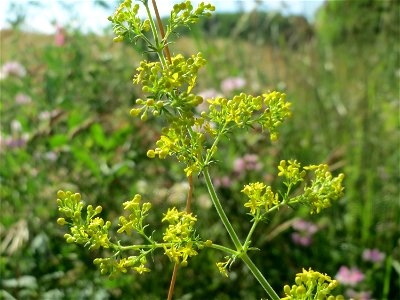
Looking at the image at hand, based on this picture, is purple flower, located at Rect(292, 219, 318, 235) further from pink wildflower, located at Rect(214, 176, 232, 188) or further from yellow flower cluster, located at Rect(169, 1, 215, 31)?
yellow flower cluster, located at Rect(169, 1, 215, 31)

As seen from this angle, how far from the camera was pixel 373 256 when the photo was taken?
2.81 metres

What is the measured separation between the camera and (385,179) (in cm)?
342

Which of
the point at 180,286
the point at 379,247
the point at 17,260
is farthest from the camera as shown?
the point at 379,247

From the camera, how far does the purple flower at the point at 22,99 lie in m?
3.20

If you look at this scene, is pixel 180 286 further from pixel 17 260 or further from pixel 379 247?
pixel 379 247

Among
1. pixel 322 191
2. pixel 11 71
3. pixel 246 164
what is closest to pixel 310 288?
pixel 322 191

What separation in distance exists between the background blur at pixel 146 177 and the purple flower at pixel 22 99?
0.01 metres

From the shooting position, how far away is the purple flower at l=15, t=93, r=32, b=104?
320 centimetres

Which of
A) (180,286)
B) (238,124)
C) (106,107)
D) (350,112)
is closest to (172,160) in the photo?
(106,107)

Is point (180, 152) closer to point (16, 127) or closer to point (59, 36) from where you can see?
point (16, 127)

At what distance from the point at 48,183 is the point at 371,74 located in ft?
9.61

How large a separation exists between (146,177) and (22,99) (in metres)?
0.90

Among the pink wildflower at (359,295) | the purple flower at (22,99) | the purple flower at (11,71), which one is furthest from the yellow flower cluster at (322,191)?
the purple flower at (11,71)

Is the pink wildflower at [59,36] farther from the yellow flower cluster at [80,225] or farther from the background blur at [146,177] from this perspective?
the yellow flower cluster at [80,225]
